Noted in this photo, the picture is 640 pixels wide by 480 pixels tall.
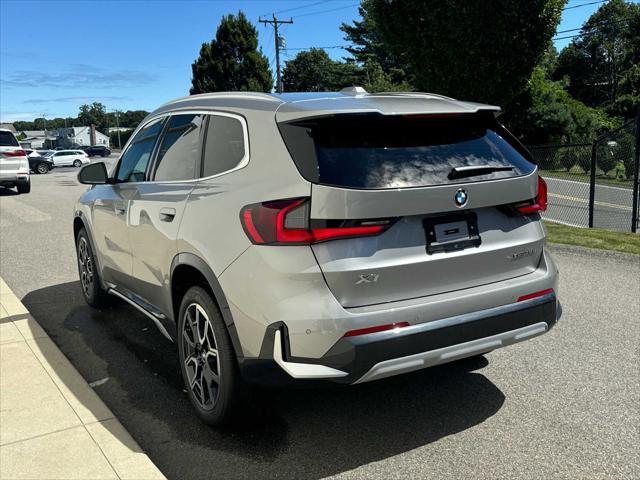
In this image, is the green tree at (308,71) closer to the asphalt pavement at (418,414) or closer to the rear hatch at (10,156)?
the rear hatch at (10,156)

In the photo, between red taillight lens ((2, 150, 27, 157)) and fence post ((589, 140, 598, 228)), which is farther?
red taillight lens ((2, 150, 27, 157))

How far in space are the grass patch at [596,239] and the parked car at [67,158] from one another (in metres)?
48.4

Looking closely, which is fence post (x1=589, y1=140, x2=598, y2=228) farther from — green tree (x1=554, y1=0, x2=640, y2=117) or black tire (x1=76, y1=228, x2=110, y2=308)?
green tree (x1=554, y1=0, x2=640, y2=117)

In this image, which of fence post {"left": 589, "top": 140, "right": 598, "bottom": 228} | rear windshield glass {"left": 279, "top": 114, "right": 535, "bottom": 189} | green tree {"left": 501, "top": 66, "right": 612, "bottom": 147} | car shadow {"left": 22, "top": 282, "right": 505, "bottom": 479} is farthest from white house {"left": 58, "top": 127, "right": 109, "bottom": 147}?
rear windshield glass {"left": 279, "top": 114, "right": 535, "bottom": 189}

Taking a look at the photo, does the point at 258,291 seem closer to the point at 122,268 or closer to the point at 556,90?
the point at 122,268

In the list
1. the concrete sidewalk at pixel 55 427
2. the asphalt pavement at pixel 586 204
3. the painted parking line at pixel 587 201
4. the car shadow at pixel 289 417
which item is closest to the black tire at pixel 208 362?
the car shadow at pixel 289 417

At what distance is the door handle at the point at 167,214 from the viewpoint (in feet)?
12.0

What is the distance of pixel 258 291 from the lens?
2.84 m

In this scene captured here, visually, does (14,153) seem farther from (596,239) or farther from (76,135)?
(76,135)

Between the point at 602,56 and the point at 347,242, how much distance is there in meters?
84.8

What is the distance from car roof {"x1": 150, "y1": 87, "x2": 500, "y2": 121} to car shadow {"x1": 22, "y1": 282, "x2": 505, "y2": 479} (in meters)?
1.57

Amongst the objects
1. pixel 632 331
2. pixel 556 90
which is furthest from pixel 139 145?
pixel 556 90

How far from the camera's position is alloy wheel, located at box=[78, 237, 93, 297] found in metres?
5.69

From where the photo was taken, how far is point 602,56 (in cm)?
7575
